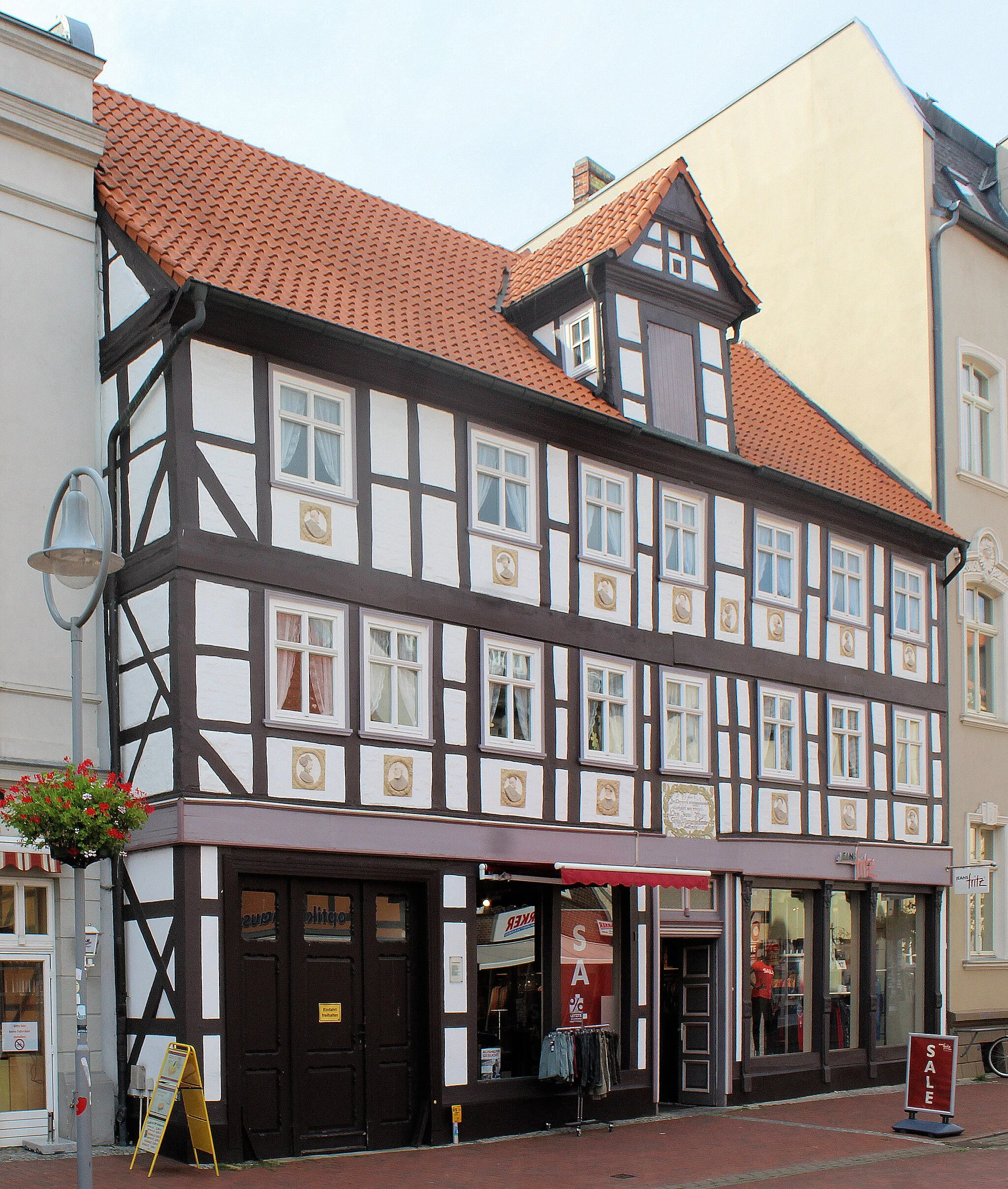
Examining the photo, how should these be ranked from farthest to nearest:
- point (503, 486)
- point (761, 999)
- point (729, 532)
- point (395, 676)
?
point (729, 532)
point (761, 999)
point (503, 486)
point (395, 676)

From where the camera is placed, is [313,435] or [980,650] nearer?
[313,435]

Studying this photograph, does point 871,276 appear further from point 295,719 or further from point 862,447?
point 295,719

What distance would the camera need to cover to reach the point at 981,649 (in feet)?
82.5

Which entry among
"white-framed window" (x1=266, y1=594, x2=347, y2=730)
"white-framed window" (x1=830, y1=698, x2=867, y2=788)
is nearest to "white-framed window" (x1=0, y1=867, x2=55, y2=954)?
"white-framed window" (x1=266, y1=594, x2=347, y2=730)

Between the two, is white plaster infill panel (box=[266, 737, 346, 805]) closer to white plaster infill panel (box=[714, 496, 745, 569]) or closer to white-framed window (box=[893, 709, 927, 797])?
white plaster infill panel (box=[714, 496, 745, 569])

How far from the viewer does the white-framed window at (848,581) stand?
72.1 ft

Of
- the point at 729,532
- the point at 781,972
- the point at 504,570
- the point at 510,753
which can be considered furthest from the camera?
the point at 729,532

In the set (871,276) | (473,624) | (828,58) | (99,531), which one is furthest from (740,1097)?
(828,58)

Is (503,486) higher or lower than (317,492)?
higher

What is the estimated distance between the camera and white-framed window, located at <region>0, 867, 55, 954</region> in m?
14.2

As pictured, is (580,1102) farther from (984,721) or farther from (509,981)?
(984,721)

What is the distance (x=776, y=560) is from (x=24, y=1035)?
1172cm

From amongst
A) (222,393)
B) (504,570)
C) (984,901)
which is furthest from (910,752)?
(222,393)

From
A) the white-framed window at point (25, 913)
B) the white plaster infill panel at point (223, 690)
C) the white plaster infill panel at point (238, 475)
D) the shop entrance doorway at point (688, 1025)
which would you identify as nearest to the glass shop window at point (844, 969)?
the shop entrance doorway at point (688, 1025)
